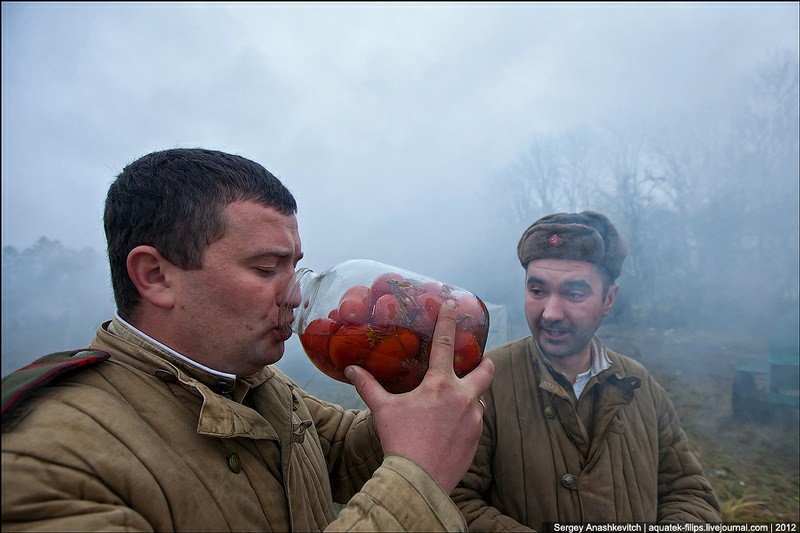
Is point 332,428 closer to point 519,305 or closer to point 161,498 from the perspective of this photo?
point 161,498

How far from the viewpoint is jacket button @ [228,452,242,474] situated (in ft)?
3.91

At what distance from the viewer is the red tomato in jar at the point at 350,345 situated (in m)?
1.31

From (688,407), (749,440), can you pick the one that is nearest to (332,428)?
(749,440)

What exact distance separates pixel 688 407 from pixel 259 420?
299 inches

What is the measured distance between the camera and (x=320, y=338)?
138 centimetres

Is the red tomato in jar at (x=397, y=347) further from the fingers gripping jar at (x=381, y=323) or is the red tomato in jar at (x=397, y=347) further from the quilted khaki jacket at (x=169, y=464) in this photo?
the quilted khaki jacket at (x=169, y=464)

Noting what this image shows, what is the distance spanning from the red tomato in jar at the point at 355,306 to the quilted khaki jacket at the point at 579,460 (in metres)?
1.26

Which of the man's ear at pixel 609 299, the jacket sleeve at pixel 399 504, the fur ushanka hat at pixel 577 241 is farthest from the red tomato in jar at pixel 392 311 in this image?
the man's ear at pixel 609 299

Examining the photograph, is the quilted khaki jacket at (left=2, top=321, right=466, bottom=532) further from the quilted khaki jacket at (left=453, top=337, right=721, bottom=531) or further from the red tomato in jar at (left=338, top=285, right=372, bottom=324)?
the quilted khaki jacket at (left=453, top=337, right=721, bottom=531)

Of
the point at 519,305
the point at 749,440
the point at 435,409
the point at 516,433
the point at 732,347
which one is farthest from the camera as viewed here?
the point at 519,305

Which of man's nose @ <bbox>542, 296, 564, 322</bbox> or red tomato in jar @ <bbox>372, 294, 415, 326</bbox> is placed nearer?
red tomato in jar @ <bbox>372, 294, 415, 326</bbox>

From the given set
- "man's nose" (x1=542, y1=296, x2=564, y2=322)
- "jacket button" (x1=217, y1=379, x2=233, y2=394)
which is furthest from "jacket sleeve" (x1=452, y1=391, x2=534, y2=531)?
"jacket button" (x1=217, y1=379, x2=233, y2=394)

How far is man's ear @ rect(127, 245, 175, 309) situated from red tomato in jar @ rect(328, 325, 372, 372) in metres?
0.55

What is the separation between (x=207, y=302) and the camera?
128 cm
